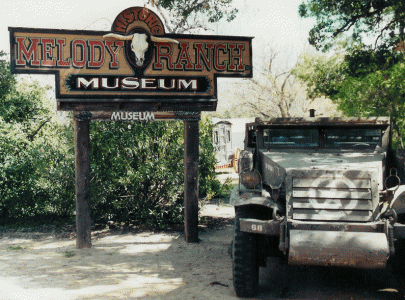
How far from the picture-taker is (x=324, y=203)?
190 inches

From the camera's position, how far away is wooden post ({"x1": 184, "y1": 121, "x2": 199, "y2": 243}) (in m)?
8.15

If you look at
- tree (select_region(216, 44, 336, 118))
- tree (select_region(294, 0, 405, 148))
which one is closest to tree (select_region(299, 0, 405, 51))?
tree (select_region(294, 0, 405, 148))

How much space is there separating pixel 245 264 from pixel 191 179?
3.35 m

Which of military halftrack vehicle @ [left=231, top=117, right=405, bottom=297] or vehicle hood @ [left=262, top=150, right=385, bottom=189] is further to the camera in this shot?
vehicle hood @ [left=262, top=150, right=385, bottom=189]

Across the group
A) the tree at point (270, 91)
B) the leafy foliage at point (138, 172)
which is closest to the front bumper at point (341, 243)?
the leafy foliage at point (138, 172)

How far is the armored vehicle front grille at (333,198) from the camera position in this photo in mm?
4750

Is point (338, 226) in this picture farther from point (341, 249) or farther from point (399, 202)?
point (399, 202)

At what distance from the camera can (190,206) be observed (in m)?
8.16

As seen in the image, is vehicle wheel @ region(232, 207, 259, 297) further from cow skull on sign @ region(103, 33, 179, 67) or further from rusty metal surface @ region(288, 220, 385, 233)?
cow skull on sign @ region(103, 33, 179, 67)

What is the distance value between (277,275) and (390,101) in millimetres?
6123

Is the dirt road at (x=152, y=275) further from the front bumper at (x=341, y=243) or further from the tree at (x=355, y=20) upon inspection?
the tree at (x=355, y=20)

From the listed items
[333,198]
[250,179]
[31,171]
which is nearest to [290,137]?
[250,179]

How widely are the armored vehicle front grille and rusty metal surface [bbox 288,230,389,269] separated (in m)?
0.34

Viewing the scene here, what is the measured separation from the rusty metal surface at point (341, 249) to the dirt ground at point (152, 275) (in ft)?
3.20
